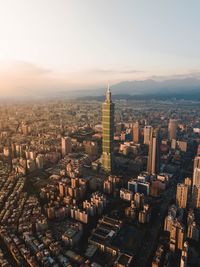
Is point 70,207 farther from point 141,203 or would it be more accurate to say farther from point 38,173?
point 38,173

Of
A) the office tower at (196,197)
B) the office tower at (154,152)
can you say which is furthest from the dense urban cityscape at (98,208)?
the office tower at (154,152)

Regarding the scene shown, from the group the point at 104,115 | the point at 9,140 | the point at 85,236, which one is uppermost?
the point at 104,115

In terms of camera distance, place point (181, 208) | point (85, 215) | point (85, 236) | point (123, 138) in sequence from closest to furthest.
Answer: point (85, 236), point (85, 215), point (181, 208), point (123, 138)

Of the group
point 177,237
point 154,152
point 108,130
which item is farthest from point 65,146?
point 177,237

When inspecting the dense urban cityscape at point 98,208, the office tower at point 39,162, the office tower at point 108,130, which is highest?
the office tower at point 108,130

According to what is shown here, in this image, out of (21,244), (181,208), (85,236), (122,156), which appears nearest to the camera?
(21,244)

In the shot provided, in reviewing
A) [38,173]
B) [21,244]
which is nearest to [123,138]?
[38,173]

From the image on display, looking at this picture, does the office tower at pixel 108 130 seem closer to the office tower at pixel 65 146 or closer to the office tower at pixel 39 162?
the office tower at pixel 65 146
